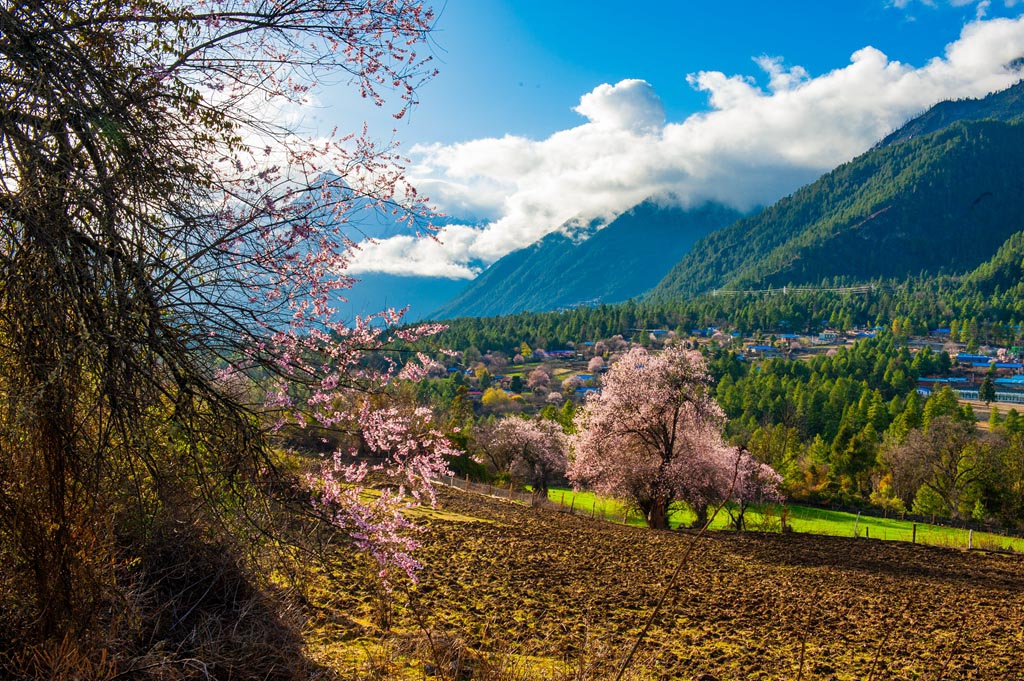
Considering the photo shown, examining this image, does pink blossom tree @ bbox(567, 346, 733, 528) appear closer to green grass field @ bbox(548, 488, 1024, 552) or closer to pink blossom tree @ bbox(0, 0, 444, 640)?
green grass field @ bbox(548, 488, 1024, 552)

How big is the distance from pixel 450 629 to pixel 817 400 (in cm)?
9624

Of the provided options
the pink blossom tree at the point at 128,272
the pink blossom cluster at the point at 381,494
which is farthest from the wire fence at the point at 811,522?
the pink blossom tree at the point at 128,272

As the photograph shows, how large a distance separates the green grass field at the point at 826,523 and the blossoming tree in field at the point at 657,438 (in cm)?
294

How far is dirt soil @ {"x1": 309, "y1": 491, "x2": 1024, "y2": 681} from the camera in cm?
744

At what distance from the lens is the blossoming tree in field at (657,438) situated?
22594mm

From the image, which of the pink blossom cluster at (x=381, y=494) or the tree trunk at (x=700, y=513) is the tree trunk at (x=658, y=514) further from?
the pink blossom cluster at (x=381, y=494)

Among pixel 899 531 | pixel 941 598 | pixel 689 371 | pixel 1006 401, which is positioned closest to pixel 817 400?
pixel 899 531

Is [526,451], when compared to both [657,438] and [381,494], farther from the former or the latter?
[381,494]

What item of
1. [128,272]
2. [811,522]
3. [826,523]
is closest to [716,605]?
[128,272]

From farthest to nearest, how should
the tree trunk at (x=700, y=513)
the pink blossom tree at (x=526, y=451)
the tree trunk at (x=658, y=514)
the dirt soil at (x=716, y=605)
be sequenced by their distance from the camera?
the pink blossom tree at (x=526, y=451) → the tree trunk at (x=658, y=514) → the tree trunk at (x=700, y=513) → the dirt soil at (x=716, y=605)

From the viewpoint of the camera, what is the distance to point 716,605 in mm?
10352

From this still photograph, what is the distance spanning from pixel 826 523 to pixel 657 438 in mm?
26121

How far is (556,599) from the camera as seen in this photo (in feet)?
31.8

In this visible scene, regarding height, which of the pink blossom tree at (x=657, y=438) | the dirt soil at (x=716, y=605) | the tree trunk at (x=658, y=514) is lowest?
the tree trunk at (x=658, y=514)
